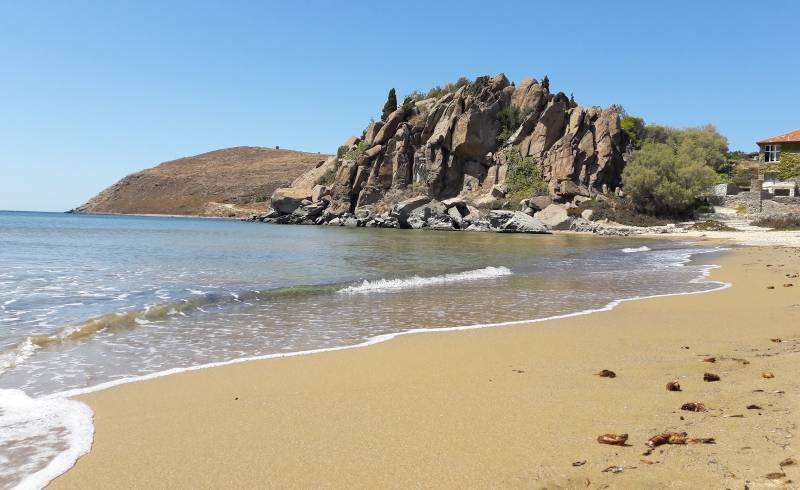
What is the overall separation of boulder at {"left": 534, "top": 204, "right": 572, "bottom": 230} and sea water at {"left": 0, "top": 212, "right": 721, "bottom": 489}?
30059mm

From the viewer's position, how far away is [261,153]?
159 meters

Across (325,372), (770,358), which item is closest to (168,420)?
(325,372)

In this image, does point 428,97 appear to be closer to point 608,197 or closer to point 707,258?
point 608,197

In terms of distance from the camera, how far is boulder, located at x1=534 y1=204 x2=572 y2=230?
168ft

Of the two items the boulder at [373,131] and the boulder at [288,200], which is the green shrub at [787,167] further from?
the boulder at [288,200]

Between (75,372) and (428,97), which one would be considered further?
(428,97)

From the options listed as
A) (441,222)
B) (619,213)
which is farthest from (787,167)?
(441,222)

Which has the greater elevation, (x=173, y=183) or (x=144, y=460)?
(x=173, y=183)

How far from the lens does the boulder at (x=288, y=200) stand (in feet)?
238

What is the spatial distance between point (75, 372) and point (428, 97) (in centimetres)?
8009

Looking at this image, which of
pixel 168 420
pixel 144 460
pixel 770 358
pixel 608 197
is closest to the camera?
pixel 144 460

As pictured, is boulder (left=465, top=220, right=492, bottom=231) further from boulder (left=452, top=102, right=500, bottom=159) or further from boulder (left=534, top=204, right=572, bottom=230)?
boulder (left=452, top=102, right=500, bottom=159)

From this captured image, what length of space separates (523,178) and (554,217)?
36.1 feet

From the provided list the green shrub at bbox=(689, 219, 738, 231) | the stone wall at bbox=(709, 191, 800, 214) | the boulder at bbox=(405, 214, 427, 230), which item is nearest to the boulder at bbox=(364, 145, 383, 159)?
the boulder at bbox=(405, 214, 427, 230)
